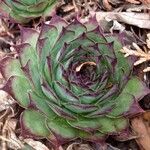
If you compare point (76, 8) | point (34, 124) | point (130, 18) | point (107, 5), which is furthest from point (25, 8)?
point (34, 124)

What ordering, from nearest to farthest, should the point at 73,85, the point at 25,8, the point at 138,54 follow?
the point at 73,85
the point at 138,54
the point at 25,8

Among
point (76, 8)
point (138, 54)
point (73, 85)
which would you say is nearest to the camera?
point (73, 85)

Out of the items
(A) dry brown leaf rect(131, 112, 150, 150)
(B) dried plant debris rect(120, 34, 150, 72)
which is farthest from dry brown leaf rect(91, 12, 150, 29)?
(A) dry brown leaf rect(131, 112, 150, 150)

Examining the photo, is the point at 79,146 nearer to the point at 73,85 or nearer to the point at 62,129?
the point at 62,129

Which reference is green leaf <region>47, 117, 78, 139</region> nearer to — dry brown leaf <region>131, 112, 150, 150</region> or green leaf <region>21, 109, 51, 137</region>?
green leaf <region>21, 109, 51, 137</region>

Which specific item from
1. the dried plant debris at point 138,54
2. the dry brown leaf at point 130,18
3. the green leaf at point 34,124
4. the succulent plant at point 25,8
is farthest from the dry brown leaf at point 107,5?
the green leaf at point 34,124

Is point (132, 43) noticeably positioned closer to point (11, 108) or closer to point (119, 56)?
point (119, 56)
